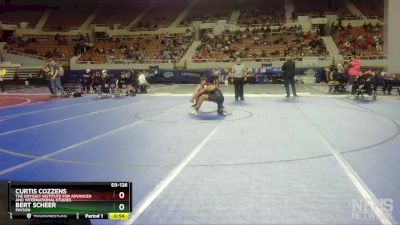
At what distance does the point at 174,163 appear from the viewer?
682cm

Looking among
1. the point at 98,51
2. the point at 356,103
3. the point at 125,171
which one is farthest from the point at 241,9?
the point at 125,171

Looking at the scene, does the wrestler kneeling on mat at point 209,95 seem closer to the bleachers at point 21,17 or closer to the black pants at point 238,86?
the black pants at point 238,86

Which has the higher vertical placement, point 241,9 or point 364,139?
point 241,9

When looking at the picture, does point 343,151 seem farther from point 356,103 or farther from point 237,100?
point 237,100

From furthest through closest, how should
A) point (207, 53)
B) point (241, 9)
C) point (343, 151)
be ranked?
point (241, 9) < point (207, 53) < point (343, 151)

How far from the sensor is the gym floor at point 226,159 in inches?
182

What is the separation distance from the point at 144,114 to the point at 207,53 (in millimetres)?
23766

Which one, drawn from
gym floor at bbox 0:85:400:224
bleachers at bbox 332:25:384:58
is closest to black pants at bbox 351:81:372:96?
gym floor at bbox 0:85:400:224

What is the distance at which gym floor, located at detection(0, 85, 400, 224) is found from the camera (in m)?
4.61

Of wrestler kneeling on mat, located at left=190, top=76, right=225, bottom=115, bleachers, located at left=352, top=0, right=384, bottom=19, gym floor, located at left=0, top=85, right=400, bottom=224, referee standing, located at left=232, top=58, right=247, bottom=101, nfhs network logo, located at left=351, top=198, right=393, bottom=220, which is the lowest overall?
nfhs network logo, located at left=351, top=198, right=393, bottom=220
